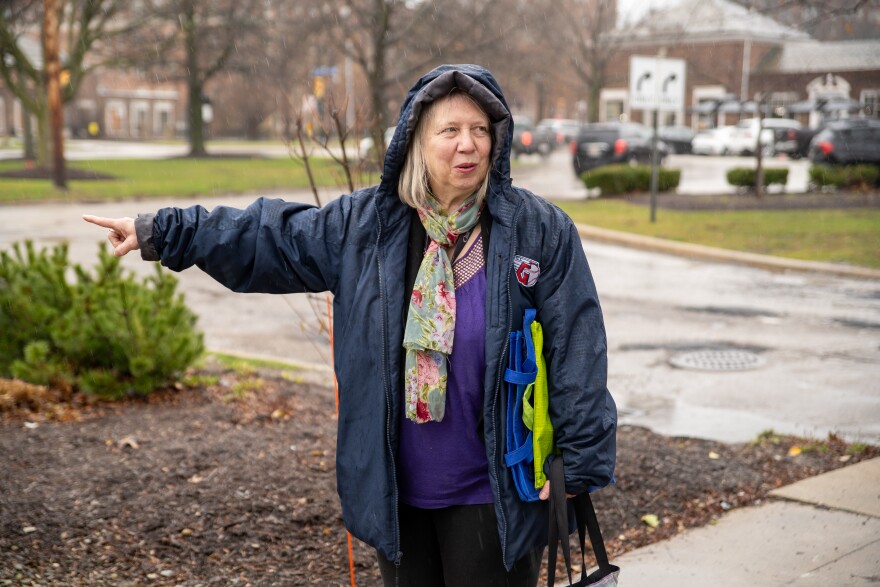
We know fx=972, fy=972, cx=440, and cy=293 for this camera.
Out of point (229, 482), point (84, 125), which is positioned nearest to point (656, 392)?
point (229, 482)

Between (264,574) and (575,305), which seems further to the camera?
(264,574)

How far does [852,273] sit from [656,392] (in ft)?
21.1

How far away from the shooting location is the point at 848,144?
26.5 meters

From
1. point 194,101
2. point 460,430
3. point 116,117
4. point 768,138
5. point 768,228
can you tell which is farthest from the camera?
point 116,117

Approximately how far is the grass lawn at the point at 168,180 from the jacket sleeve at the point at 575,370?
15.9 m

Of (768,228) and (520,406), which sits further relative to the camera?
(768,228)

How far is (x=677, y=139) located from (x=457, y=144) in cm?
4571

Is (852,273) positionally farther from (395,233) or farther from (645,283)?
(395,233)

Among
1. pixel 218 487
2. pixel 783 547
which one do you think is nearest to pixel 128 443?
pixel 218 487

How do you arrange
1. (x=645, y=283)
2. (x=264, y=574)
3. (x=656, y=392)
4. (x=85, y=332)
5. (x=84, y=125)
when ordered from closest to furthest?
(x=264, y=574)
(x=85, y=332)
(x=656, y=392)
(x=645, y=283)
(x=84, y=125)

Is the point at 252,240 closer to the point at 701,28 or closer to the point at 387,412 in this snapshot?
the point at 387,412

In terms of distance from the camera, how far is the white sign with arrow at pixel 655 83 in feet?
54.7

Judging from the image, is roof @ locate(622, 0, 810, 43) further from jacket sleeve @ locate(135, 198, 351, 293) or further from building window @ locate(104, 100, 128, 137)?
jacket sleeve @ locate(135, 198, 351, 293)

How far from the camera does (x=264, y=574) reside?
3.69m
